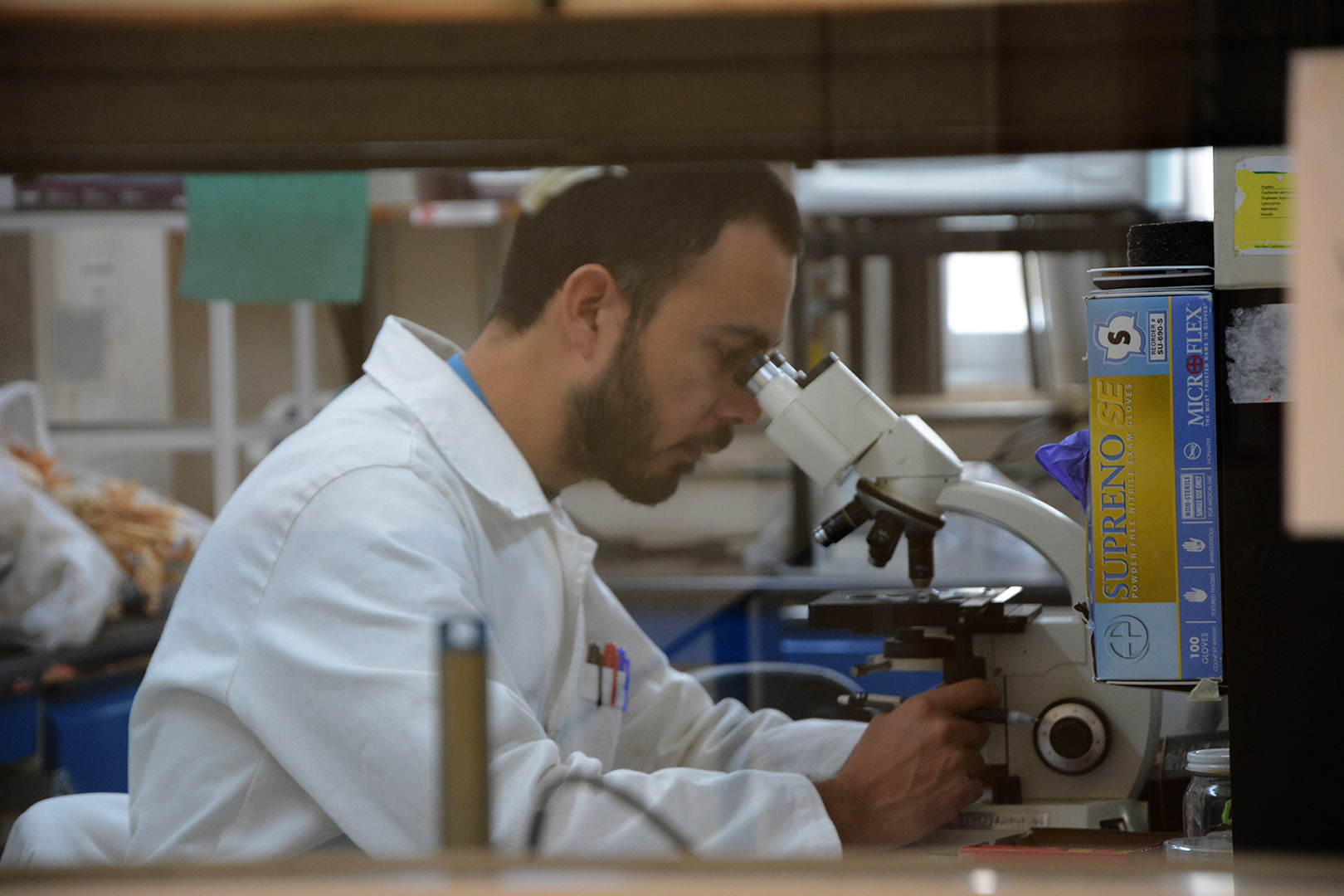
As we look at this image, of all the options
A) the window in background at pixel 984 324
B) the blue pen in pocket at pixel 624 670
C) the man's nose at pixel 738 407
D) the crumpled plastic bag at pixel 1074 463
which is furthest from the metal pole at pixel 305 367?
the crumpled plastic bag at pixel 1074 463

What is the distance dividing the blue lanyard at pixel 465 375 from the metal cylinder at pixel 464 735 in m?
0.83

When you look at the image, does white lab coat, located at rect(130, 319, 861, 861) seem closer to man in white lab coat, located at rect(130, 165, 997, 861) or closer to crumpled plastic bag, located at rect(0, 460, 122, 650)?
man in white lab coat, located at rect(130, 165, 997, 861)

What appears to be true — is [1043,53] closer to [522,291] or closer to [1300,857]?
[1300,857]

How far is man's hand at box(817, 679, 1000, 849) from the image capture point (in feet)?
3.23

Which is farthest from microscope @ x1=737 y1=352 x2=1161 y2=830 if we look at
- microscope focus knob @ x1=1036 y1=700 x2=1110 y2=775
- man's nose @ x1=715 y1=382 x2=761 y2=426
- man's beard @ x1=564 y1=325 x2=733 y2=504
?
man's beard @ x1=564 y1=325 x2=733 y2=504

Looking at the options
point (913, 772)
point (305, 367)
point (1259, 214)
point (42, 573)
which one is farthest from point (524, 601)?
point (305, 367)

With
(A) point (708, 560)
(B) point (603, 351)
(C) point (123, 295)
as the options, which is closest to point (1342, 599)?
(B) point (603, 351)

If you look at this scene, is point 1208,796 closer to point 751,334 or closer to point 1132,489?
point 1132,489

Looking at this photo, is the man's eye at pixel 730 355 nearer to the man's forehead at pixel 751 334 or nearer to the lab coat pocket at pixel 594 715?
the man's forehead at pixel 751 334

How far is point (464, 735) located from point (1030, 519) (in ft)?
2.29

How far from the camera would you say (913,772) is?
102cm

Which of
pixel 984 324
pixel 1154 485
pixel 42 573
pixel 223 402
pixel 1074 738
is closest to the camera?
pixel 1154 485

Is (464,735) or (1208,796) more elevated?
(464,735)

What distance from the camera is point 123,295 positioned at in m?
3.01
